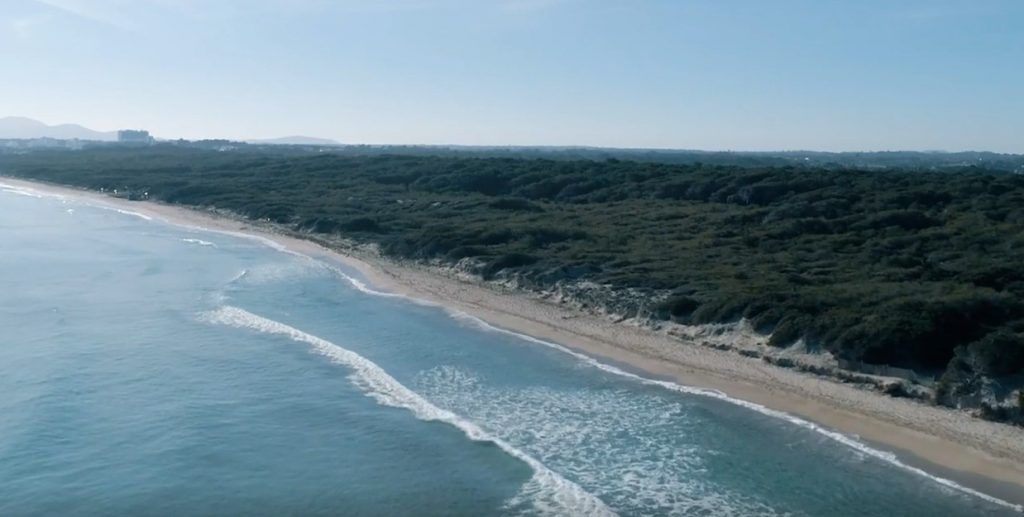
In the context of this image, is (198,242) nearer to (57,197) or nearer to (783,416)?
(783,416)

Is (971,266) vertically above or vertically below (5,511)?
above

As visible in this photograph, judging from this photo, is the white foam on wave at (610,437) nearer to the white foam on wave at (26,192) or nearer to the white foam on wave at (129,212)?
the white foam on wave at (129,212)

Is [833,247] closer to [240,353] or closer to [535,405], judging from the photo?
[535,405]

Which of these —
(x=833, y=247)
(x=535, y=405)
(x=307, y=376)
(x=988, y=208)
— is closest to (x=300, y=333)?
(x=307, y=376)

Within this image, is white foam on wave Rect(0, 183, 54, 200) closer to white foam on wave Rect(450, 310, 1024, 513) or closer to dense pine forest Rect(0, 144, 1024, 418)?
dense pine forest Rect(0, 144, 1024, 418)

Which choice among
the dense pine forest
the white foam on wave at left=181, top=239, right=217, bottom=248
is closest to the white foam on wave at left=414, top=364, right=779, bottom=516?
the dense pine forest
